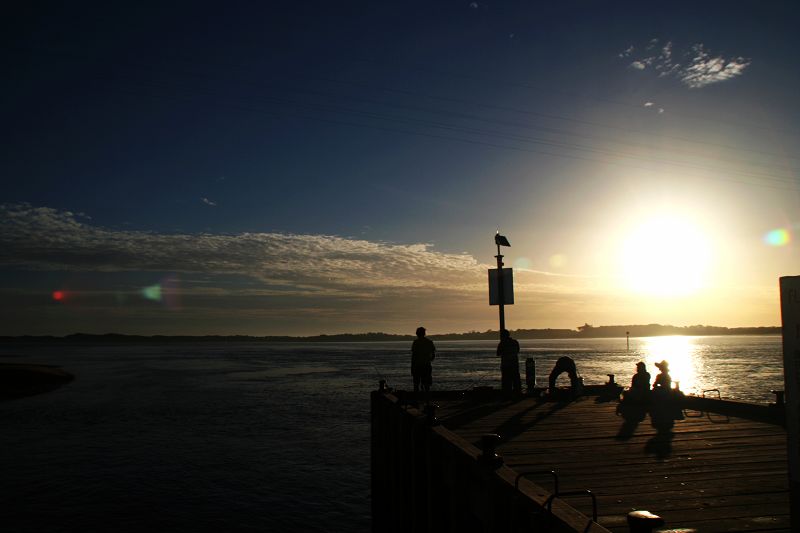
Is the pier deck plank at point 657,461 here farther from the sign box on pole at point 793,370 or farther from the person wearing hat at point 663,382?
the sign box on pole at point 793,370

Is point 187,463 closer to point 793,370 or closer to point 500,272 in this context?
point 500,272

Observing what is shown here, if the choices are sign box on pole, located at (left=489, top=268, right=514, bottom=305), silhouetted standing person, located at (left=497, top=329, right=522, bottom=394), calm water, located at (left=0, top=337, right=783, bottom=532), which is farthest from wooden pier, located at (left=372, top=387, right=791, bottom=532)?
calm water, located at (left=0, top=337, right=783, bottom=532)

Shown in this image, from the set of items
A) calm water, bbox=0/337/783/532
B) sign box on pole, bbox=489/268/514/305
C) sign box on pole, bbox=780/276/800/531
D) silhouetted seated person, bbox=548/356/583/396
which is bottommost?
calm water, bbox=0/337/783/532

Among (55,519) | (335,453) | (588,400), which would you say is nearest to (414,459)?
(588,400)

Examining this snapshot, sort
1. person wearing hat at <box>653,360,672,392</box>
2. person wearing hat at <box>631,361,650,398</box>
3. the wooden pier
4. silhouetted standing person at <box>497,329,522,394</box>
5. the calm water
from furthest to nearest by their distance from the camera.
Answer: the calm water < silhouetted standing person at <box>497,329,522,394</box> < person wearing hat at <box>631,361,650,398</box> < person wearing hat at <box>653,360,672,392</box> < the wooden pier

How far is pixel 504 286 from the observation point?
1634 centimetres

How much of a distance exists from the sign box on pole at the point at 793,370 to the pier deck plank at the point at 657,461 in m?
2.24

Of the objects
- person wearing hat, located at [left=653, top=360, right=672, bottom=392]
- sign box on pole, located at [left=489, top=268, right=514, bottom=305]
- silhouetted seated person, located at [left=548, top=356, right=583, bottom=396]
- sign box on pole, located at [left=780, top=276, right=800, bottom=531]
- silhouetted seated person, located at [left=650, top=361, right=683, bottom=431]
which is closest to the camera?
sign box on pole, located at [left=780, top=276, right=800, bottom=531]

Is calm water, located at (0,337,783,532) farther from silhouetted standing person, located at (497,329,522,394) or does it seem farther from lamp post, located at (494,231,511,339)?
lamp post, located at (494,231,511,339)

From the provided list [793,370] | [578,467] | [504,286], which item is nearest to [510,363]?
[504,286]

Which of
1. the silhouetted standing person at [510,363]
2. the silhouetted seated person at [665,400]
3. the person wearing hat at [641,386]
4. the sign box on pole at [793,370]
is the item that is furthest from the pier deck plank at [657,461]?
the silhouetted standing person at [510,363]

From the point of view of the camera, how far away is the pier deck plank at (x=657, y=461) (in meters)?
5.87

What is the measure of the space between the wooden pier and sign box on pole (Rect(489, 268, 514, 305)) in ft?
10.3

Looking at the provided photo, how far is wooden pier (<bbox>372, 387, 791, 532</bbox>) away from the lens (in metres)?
5.72
